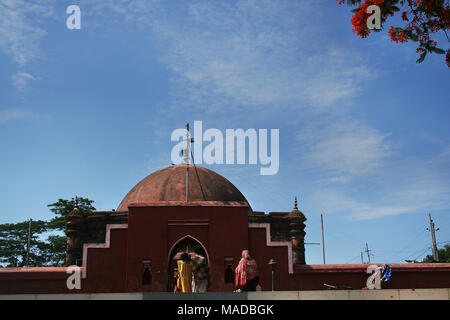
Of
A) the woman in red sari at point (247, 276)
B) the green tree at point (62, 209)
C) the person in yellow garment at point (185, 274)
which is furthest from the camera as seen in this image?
the green tree at point (62, 209)

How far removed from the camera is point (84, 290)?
42.3 feet

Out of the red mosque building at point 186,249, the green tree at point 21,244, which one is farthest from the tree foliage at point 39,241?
the red mosque building at point 186,249

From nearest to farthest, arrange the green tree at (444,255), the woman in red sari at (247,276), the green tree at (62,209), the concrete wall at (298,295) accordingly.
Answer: the concrete wall at (298,295) → the woman in red sari at (247,276) → the green tree at (62,209) → the green tree at (444,255)

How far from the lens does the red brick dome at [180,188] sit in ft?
64.5

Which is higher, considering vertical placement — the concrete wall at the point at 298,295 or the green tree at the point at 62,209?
the green tree at the point at 62,209

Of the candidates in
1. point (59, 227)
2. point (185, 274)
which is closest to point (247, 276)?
point (185, 274)

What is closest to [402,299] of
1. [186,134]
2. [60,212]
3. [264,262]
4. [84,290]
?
[264,262]

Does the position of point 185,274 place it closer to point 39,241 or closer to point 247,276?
point 247,276

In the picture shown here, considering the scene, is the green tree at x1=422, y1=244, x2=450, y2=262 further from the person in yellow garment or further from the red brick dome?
the person in yellow garment

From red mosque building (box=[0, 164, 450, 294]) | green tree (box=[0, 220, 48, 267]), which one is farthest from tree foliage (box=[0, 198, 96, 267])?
red mosque building (box=[0, 164, 450, 294])

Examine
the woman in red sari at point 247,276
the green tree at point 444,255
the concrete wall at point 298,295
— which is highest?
the green tree at point 444,255

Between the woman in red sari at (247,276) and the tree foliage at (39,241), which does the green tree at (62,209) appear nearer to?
the tree foliage at (39,241)

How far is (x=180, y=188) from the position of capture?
1983cm
